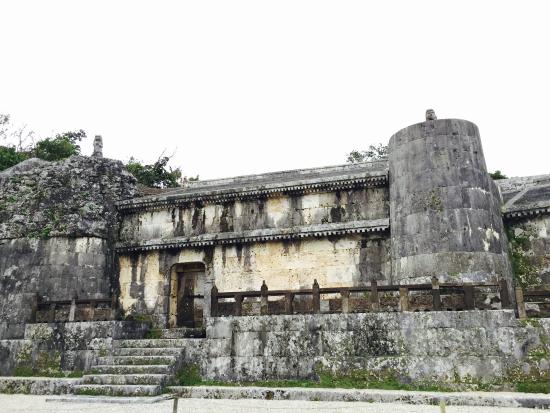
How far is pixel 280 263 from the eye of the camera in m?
15.8

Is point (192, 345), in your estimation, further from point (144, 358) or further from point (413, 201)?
point (413, 201)

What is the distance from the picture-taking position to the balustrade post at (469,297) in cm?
1109

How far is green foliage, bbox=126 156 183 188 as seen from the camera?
3891 cm

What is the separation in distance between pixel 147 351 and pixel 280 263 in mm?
5285

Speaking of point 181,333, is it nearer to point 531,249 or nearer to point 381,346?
point 381,346

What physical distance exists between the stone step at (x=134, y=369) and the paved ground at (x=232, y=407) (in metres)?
1.44

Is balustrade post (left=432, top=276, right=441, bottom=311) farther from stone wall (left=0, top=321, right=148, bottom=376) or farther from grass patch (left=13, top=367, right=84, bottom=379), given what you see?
grass patch (left=13, top=367, right=84, bottom=379)

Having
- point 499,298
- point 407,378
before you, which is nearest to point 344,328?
point 407,378

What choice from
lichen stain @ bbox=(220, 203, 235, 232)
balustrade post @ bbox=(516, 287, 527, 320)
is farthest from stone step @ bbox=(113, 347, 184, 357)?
balustrade post @ bbox=(516, 287, 527, 320)

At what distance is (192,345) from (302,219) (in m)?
5.87

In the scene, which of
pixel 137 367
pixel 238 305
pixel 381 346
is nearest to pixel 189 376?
pixel 137 367

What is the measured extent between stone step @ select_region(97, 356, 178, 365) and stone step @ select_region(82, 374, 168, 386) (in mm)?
715

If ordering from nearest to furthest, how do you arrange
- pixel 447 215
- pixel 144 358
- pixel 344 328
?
1. pixel 344 328
2. pixel 144 358
3. pixel 447 215

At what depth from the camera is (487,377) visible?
10.3 meters
